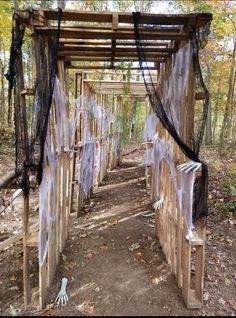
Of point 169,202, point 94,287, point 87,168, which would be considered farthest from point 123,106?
point 94,287

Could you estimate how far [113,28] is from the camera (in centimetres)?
259

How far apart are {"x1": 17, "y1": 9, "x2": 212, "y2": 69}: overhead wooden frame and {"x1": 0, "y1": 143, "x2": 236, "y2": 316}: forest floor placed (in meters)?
2.70

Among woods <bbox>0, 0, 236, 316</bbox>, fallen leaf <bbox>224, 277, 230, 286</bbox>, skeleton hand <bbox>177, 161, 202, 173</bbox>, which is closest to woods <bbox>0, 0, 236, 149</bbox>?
woods <bbox>0, 0, 236, 316</bbox>

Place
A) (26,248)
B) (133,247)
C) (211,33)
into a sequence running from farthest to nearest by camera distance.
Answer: (211,33) → (133,247) → (26,248)

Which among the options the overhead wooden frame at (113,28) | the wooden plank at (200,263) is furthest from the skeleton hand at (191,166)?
the overhead wooden frame at (113,28)

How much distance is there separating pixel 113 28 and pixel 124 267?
2830 millimetres

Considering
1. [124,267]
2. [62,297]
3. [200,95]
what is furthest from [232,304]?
[200,95]

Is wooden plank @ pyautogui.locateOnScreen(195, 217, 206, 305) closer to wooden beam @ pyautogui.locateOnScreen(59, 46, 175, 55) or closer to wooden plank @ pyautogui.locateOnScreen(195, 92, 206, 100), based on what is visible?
wooden plank @ pyautogui.locateOnScreen(195, 92, 206, 100)

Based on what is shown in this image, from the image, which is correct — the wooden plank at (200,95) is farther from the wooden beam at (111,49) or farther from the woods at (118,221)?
Answer: the wooden beam at (111,49)

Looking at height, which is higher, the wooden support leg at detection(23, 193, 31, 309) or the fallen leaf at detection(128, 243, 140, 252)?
the wooden support leg at detection(23, 193, 31, 309)

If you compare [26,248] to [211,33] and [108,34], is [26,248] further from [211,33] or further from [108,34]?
[211,33]

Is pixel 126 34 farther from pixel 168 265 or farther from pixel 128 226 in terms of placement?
pixel 128 226

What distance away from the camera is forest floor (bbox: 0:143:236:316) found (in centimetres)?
280

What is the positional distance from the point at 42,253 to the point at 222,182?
14.4ft
